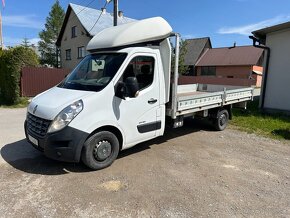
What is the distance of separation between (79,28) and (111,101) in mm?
26566

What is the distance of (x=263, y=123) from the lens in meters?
9.03

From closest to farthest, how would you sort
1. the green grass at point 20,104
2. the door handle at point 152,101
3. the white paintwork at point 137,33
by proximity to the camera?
the white paintwork at point 137,33, the door handle at point 152,101, the green grass at point 20,104

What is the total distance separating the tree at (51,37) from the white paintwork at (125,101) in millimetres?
40127

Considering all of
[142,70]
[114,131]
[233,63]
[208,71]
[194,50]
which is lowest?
[114,131]

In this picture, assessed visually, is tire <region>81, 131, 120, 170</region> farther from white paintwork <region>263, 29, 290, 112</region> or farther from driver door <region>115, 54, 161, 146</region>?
white paintwork <region>263, 29, 290, 112</region>

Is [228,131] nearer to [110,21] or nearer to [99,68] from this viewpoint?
[99,68]

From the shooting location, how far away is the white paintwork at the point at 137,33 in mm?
5039

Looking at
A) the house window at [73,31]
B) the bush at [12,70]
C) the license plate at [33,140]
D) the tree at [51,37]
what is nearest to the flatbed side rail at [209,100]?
the license plate at [33,140]

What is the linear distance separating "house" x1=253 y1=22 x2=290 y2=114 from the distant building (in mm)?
21618

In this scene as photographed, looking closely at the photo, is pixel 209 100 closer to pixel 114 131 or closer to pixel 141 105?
pixel 141 105

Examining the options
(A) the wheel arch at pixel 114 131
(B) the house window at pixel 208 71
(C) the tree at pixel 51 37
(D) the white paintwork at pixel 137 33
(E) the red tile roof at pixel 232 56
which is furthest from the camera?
(C) the tree at pixel 51 37

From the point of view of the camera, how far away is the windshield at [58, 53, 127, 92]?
4.69 metres

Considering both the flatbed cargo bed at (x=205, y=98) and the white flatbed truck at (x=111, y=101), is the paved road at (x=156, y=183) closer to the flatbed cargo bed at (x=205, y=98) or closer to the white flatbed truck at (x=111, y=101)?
the white flatbed truck at (x=111, y=101)

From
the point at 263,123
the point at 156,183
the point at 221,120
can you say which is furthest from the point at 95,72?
the point at 263,123
